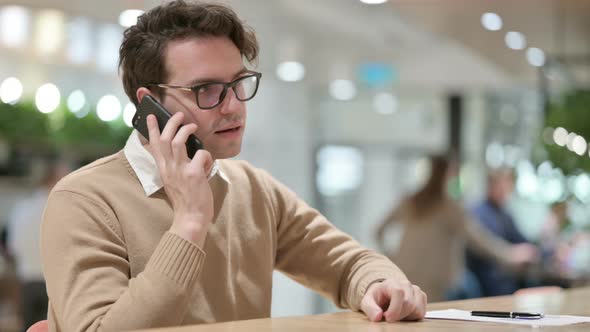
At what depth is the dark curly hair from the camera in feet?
6.82

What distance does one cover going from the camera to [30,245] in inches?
269

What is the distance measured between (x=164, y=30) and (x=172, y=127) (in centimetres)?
26

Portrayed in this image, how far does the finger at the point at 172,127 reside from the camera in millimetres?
1943

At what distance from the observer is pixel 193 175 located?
1.90 m

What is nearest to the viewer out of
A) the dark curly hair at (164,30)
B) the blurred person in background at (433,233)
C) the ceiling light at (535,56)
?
the dark curly hair at (164,30)

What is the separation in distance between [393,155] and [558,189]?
3896mm

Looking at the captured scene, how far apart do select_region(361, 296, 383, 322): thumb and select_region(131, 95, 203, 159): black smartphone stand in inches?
19.2

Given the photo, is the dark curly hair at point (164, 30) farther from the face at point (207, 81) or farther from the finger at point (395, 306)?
the finger at point (395, 306)

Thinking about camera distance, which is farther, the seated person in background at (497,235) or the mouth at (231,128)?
the seated person in background at (497,235)

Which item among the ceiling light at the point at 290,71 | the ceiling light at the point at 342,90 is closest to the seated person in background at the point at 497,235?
the ceiling light at the point at 290,71

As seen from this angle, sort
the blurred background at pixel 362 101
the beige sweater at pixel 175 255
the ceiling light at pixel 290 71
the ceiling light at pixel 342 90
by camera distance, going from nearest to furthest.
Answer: the beige sweater at pixel 175 255
the blurred background at pixel 362 101
the ceiling light at pixel 290 71
the ceiling light at pixel 342 90

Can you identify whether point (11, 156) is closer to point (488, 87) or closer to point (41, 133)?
point (41, 133)

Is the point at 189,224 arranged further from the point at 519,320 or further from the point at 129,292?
the point at 519,320

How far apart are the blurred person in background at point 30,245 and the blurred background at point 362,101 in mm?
101
